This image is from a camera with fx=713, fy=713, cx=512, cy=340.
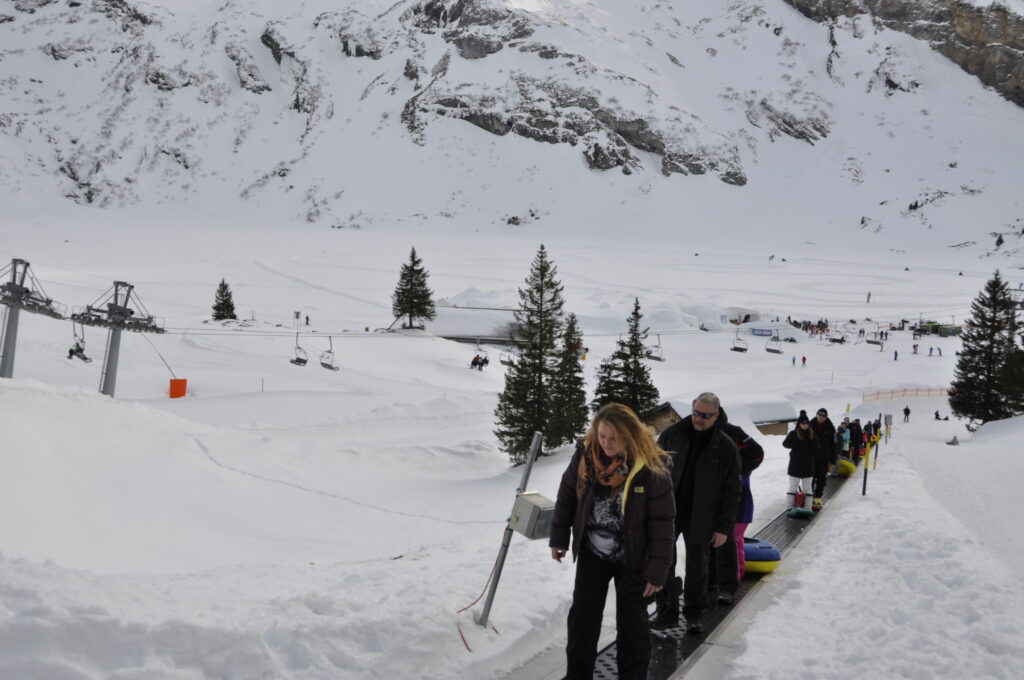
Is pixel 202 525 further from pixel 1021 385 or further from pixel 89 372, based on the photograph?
pixel 1021 385

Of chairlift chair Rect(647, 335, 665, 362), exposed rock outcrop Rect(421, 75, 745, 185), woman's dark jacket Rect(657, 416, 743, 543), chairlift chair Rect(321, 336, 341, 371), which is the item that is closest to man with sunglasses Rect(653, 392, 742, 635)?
woman's dark jacket Rect(657, 416, 743, 543)

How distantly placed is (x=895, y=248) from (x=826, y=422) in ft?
473

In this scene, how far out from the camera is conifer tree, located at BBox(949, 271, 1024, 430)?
115 feet

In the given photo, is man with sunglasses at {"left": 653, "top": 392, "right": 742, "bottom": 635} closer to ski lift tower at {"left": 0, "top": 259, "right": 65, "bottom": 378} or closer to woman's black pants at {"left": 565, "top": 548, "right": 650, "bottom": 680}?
woman's black pants at {"left": 565, "top": 548, "right": 650, "bottom": 680}

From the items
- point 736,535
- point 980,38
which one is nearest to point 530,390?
point 736,535

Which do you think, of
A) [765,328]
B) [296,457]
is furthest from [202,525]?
[765,328]

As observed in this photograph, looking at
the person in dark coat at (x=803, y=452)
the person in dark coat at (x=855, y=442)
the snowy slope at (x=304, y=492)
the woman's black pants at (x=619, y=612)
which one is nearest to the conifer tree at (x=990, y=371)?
the snowy slope at (x=304, y=492)

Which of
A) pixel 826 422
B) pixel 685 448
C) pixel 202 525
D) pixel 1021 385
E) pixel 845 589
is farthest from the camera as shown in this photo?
pixel 1021 385

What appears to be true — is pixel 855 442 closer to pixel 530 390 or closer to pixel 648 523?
pixel 530 390

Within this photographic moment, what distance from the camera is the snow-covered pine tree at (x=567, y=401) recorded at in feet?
92.4

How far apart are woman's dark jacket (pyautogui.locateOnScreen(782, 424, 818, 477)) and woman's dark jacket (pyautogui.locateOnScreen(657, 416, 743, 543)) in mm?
5310

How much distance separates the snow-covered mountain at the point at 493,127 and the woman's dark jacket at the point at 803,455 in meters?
131

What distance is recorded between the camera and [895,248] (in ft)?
448

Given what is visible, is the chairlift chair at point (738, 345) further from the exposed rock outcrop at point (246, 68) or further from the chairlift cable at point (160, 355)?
the exposed rock outcrop at point (246, 68)
